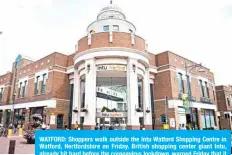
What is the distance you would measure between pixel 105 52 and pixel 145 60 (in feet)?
17.8

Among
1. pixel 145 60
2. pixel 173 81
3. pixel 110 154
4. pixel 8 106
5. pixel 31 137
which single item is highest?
pixel 145 60

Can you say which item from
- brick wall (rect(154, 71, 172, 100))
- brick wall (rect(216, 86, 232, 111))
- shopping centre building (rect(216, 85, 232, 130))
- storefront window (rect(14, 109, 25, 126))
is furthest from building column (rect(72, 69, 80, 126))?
brick wall (rect(216, 86, 232, 111))

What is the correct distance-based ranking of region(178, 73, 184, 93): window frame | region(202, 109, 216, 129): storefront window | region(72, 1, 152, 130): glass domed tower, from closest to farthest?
region(72, 1, 152, 130): glass domed tower
region(178, 73, 184, 93): window frame
region(202, 109, 216, 129): storefront window

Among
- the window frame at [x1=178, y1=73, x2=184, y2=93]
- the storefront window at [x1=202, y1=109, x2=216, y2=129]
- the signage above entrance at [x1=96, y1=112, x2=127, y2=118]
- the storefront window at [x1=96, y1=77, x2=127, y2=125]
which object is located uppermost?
the window frame at [x1=178, y1=73, x2=184, y2=93]

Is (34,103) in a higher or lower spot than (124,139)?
higher

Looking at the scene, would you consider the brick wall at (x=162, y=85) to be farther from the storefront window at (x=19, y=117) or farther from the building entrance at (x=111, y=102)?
the storefront window at (x=19, y=117)

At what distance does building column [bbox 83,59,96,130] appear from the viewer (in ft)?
66.5

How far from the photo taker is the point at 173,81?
1040 inches

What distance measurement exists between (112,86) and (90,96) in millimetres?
3463

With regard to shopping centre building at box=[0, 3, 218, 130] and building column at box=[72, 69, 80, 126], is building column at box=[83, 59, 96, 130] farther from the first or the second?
building column at box=[72, 69, 80, 126]

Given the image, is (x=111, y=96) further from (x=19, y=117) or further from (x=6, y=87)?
(x=6, y=87)

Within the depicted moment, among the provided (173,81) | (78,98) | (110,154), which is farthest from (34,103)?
(110,154)

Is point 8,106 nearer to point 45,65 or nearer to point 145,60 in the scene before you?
point 45,65

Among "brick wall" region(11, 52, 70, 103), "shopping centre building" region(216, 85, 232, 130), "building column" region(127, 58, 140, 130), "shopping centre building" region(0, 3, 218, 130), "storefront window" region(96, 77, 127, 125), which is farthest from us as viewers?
"shopping centre building" region(216, 85, 232, 130)
